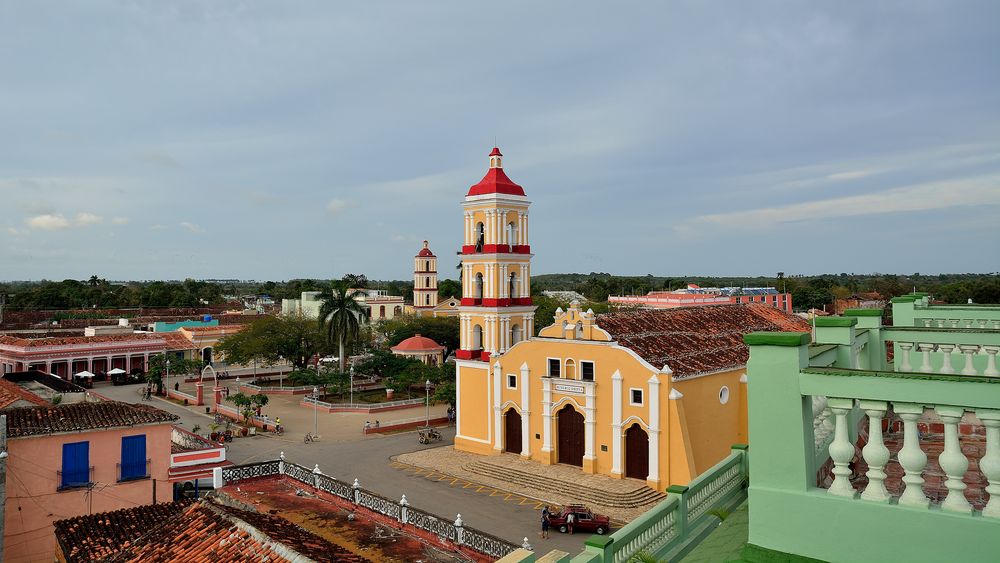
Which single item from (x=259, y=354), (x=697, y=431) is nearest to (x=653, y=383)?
(x=697, y=431)

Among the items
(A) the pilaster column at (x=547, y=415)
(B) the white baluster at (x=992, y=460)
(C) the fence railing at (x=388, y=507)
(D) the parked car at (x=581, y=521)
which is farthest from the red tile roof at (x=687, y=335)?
(B) the white baluster at (x=992, y=460)

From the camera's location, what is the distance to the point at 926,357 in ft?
18.4

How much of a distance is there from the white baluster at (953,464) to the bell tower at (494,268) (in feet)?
67.2

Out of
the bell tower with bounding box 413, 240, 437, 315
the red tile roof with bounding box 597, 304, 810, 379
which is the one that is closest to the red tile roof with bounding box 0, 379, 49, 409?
the red tile roof with bounding box 597, 304, 810, 379

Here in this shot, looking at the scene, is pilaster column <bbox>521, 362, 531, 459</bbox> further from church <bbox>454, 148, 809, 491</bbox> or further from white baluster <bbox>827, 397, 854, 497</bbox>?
white baluster <bbox>827, 397, 854, 497</bbox>

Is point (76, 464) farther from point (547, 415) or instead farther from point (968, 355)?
point (968, 355)

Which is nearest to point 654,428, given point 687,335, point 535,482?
point 535,482

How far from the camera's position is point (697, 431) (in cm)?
1914

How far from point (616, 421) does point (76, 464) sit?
1410 centimetres

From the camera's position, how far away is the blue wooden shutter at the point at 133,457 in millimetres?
13391

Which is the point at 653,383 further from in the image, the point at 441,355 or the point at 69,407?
the point at 441,355

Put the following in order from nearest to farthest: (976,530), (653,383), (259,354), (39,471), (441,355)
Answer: (976,530)
(39,471)
(653,383)
(259,354)
(441,355)

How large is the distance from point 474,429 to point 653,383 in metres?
8.06

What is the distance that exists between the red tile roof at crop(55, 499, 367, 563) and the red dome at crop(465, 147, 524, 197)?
16002mm
